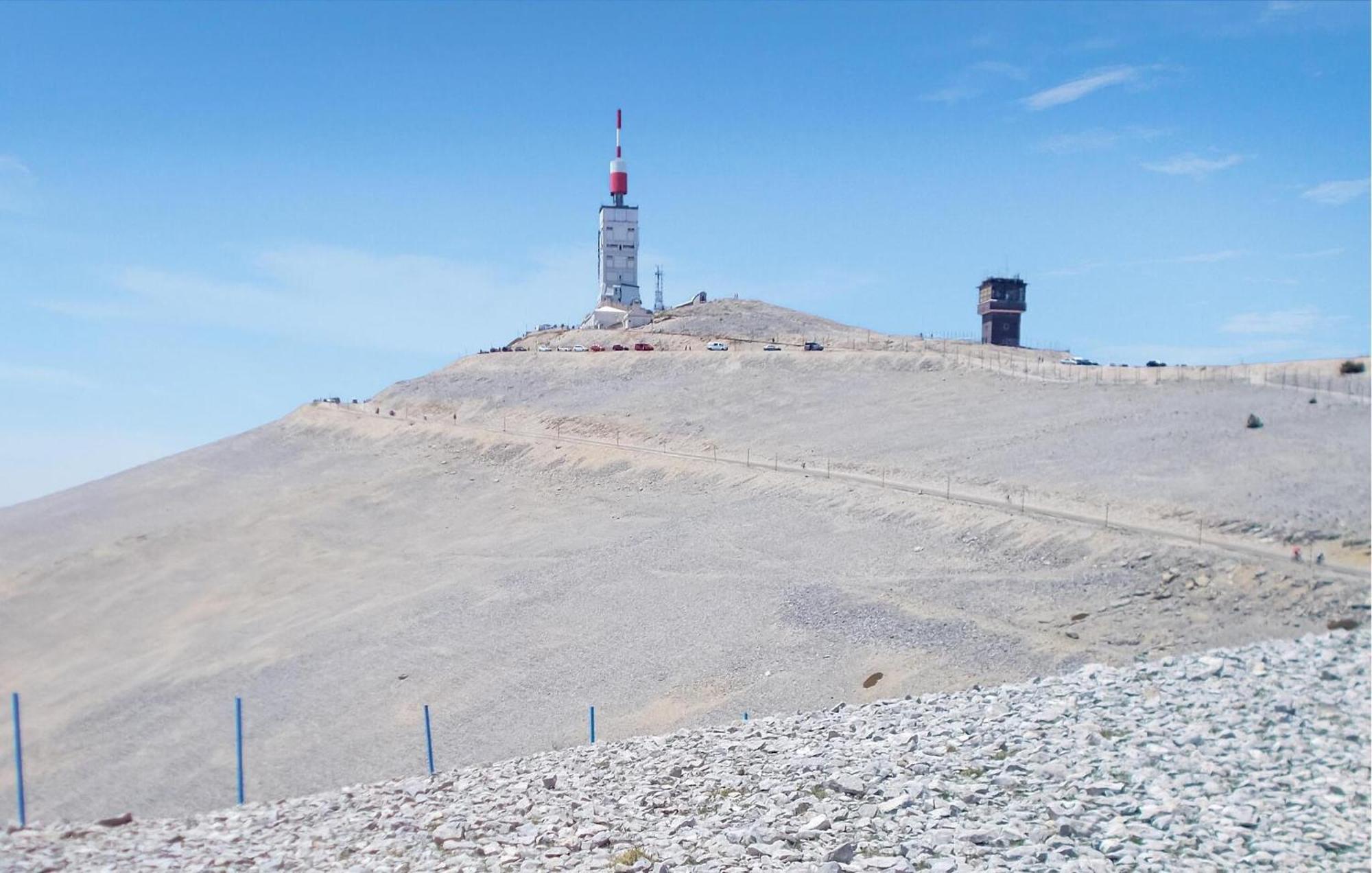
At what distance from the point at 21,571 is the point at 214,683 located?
26.3m

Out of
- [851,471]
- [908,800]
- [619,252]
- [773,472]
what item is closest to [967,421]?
[851,471]

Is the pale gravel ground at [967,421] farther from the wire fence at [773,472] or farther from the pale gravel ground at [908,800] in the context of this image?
the pale gravel ground at [908,800]

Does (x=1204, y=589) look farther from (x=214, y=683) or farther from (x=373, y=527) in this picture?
(x=373, y=527)

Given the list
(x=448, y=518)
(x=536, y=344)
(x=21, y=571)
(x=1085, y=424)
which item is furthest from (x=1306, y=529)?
(x=536, y=344)

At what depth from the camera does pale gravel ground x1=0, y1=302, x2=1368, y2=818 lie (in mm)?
28094

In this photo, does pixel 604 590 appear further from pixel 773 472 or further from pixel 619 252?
pixel 619 252

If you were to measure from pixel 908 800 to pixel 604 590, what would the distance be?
2629 centimetres

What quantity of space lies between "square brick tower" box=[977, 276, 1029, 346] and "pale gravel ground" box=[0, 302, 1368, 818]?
28.4 metres

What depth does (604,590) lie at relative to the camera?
39281mm

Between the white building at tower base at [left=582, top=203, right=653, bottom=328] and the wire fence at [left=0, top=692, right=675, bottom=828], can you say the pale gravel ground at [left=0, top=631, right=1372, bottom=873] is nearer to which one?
the wire fence at [left=0, top=692, right=675, bottom=828]

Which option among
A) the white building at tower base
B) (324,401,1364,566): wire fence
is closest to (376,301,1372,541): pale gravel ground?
(324,401,1364,566): wire fence

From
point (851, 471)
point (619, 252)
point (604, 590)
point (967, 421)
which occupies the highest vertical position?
point (619, 252)

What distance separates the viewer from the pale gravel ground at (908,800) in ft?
42.2

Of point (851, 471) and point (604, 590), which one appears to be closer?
point (604, 590)
